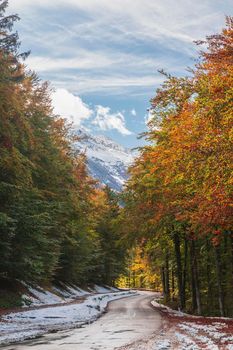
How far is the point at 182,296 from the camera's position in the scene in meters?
34.1

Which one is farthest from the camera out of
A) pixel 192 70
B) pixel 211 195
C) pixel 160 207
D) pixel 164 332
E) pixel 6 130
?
pixel 160 207

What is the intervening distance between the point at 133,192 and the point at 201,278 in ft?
38.6

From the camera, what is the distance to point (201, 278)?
39.2 metres

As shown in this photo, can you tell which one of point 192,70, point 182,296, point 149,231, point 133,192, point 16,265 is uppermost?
point 192,70

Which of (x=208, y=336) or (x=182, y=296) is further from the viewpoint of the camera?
(x=182, y=296)

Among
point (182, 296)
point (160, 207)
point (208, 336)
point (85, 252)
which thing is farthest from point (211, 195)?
point (85, 252)

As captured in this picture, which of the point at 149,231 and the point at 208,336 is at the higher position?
the point at 149,231

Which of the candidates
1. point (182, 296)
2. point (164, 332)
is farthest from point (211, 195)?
point (182, 296)

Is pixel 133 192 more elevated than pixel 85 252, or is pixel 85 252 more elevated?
pixel 133 192

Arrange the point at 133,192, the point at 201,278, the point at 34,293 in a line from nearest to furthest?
the point at 133,192, the point at 34,293, the point at 201,278

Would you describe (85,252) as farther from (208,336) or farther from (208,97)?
(208,97)

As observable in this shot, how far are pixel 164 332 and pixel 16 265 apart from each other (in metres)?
11.4

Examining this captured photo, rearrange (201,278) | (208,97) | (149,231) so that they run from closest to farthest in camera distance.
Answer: (208,97) < (149,231) < (201,278)

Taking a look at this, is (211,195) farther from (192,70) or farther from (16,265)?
(16,265)
